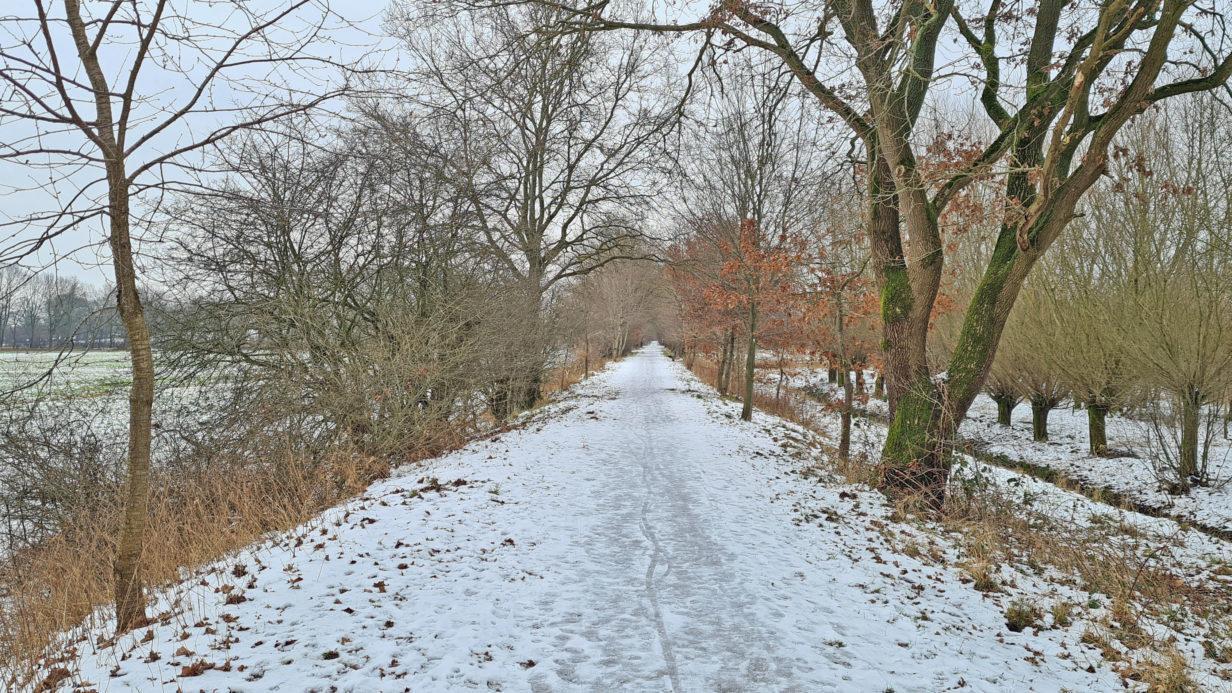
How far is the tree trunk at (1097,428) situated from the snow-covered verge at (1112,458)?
0.21 m

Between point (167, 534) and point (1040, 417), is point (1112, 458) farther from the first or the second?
point (167, 534)

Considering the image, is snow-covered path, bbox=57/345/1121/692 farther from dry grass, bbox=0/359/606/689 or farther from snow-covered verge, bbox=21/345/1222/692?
dry grass, bbox=0/359/606/689

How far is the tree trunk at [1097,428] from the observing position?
15.1m

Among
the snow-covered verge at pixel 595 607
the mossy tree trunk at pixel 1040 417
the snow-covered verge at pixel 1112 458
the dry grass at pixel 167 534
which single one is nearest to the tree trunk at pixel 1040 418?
the mossy tree trunk at pixel 1040 417

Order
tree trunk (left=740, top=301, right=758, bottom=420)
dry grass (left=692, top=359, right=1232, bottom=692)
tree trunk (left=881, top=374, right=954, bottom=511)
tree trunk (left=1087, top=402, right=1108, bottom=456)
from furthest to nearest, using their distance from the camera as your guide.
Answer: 1. tree trunk (left=740, top=301, right=758, bottom=420)
2. tree trunk (left=1087, top=402, right=1108, bottom=456)
3. tree trunk (left=881, top=374, right=954, bottom=511)
4. dry grass (left=692, top=359, right=1232, bottom=692)

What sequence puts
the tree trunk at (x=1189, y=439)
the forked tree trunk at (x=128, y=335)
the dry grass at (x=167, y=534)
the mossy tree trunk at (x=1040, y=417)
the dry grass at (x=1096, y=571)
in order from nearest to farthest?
the forked tree trunk at (x=128, y=335), the dry grass at (x=1096, y=571), the dry grass at (x=167, y=534), the tree trunk at (x=1189, y=439), the mossy tree trunk at (x=1040, y=417)

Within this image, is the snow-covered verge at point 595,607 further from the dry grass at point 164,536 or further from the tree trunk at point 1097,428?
the tree trunk at point 1097,428

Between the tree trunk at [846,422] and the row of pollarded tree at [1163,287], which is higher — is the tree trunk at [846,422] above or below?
below

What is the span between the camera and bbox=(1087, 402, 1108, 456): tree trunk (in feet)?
49.5

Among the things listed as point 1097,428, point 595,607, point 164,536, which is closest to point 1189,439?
point 1097,428

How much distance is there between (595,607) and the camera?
174 inches

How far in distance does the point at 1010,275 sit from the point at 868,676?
5886 millimetres

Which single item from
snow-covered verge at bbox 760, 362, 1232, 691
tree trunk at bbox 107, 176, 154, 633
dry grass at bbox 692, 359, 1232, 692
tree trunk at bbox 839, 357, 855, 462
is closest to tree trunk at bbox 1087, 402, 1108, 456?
snow-covered verge at bbox 760, 362, 1232, 691

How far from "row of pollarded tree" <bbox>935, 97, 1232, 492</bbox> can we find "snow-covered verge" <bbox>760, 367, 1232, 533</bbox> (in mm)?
390
